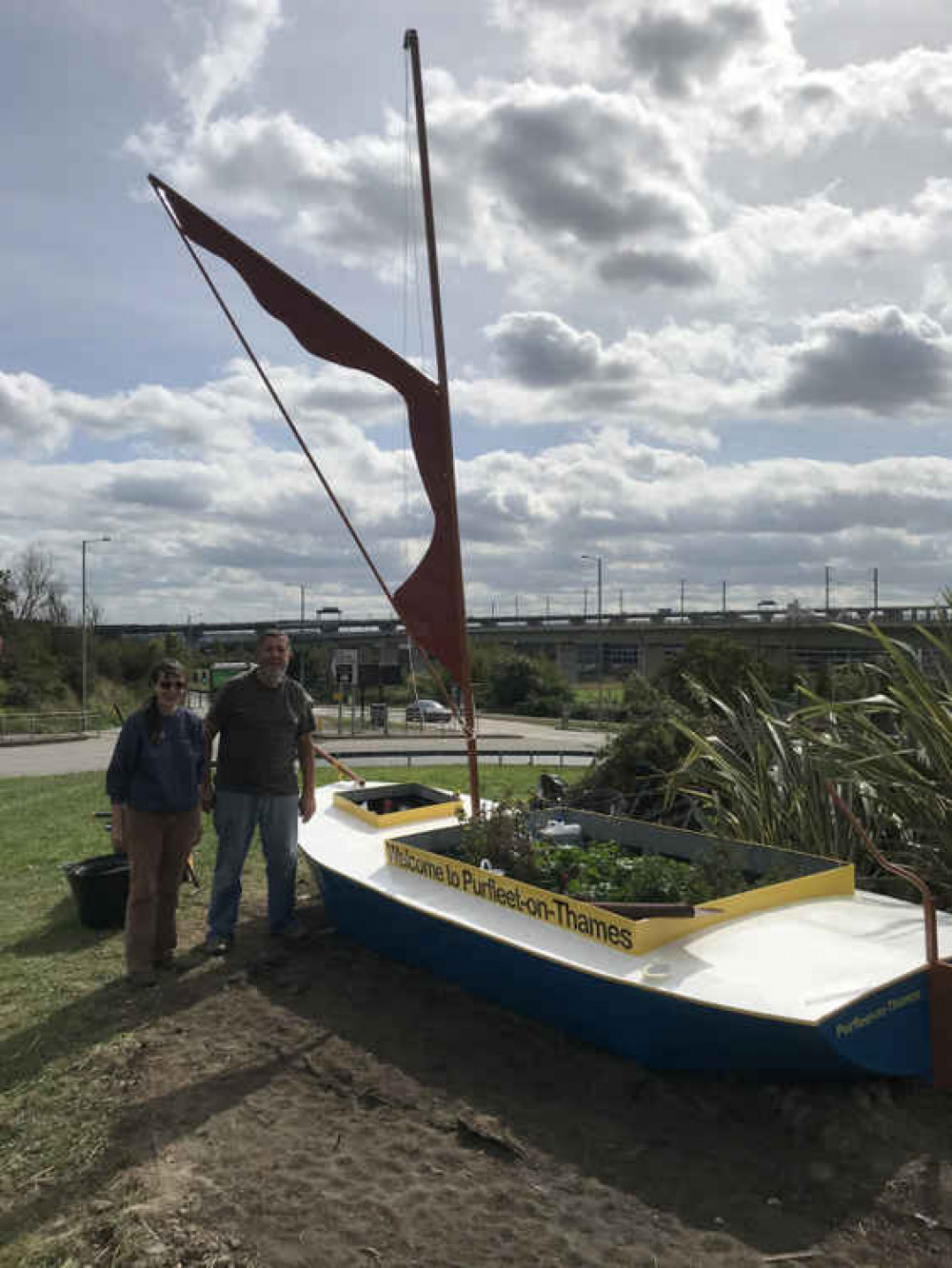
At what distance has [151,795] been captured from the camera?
18.2ft

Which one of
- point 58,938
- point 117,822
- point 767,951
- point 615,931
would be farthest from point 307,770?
point 767,951

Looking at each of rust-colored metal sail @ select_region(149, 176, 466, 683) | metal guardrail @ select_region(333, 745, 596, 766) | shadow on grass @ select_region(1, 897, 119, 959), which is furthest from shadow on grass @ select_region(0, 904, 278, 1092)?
metal guardrail @ select_region(333, 745, 596, 766)

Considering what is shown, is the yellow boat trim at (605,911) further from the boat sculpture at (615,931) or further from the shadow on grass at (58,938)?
the shadow on grass at (58,938)

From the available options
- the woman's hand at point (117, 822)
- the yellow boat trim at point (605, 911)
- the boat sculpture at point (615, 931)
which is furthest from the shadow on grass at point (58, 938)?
the yellow boat trim at point (605, 911)

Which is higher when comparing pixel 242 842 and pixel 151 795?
pixel 151 795

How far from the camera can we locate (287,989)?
551 centimetres

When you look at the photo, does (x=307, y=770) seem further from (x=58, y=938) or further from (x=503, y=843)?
(x=58, y=938)

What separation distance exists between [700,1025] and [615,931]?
2.06 feet

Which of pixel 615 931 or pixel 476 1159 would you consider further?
pixel 615 931

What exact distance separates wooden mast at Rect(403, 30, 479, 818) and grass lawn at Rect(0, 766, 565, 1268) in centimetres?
215

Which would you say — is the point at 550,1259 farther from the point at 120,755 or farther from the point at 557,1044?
the point at 120,755

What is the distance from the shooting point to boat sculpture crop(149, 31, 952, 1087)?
372cm

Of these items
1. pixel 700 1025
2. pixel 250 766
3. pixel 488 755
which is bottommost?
pixel 488 755

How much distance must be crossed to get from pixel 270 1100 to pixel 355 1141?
58 centimetres
